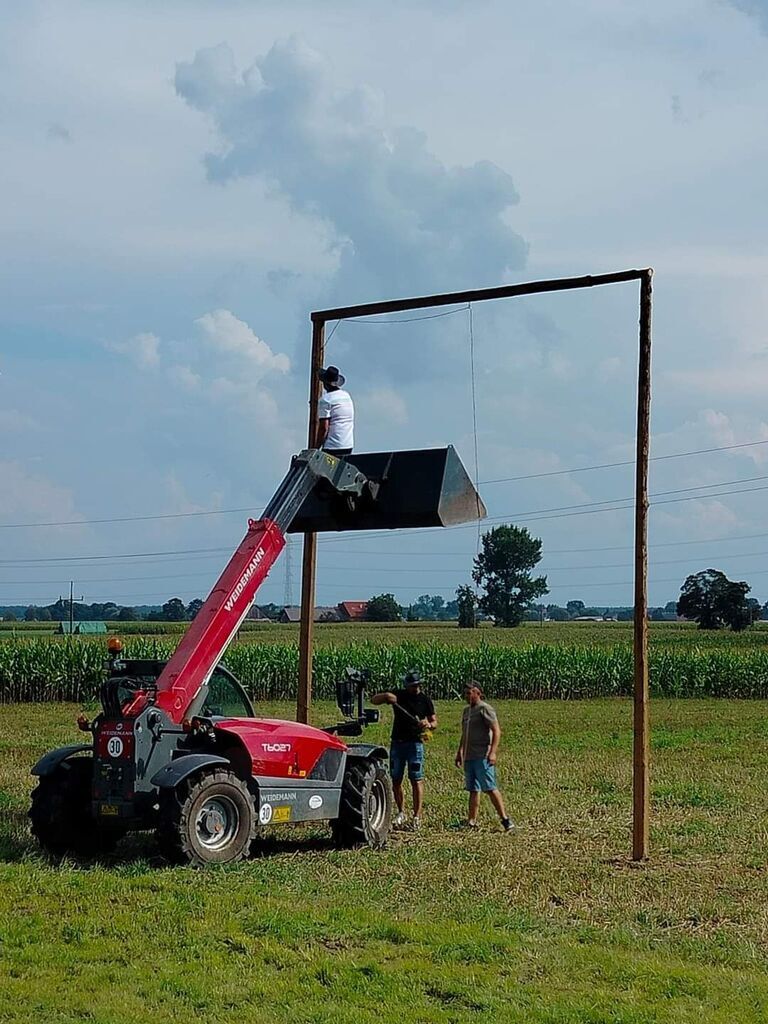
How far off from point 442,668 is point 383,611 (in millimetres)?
66258

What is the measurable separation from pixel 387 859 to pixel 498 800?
2.47 meters

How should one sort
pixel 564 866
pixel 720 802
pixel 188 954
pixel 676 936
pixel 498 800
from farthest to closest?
pixel 720 802 < pixel 498 800 < pixel 564 866 < pixel 676 936 < pixel 188 954

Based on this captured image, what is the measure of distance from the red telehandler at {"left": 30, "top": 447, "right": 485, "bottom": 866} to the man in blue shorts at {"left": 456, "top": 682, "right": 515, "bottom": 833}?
1448 mm

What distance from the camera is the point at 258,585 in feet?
41.5

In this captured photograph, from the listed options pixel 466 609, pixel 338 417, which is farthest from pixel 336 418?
pixel 466 609

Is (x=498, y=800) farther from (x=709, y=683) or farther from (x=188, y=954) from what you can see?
(x=709, y=683)

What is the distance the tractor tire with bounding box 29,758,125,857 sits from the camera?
40.7 ft

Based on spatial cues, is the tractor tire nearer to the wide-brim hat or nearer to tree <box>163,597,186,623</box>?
the wide-brim hat

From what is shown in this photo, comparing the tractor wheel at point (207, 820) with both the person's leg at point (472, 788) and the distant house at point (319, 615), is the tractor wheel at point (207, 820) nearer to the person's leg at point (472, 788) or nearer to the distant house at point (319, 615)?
the person's leg at point (472, 788)

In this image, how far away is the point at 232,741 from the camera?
40.4ft

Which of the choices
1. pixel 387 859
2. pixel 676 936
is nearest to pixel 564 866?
pixel 387 859

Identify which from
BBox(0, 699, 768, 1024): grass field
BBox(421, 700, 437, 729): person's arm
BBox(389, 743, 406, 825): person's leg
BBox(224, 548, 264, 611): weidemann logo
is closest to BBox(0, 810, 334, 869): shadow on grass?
BBox(0, 699, 768, 1024): grass field

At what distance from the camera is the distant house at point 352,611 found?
109 metres

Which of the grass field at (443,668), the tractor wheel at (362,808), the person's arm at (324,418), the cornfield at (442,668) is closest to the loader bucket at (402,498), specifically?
the person's arm at (324,418)
